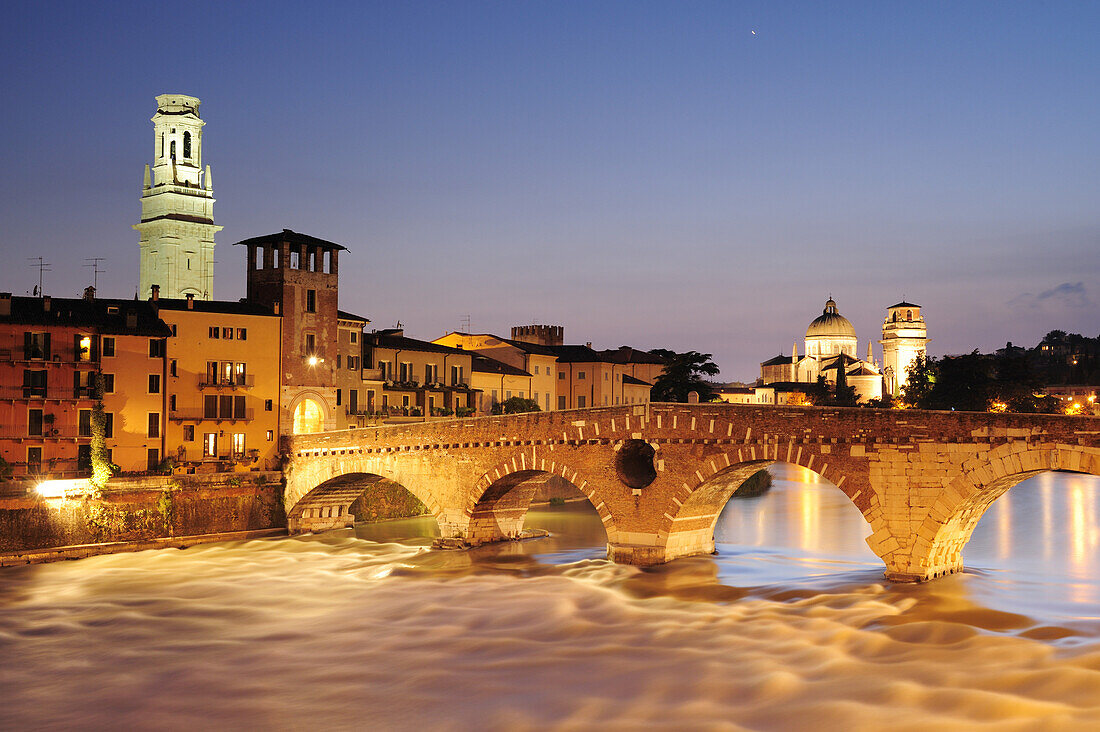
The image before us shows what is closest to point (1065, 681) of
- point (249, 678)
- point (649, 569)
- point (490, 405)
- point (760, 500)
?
point (649, 569)

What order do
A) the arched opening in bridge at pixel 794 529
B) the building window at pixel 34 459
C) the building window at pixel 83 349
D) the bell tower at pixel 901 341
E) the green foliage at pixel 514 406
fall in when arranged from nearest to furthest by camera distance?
1. the arched opening in bridge at pixel 794 529
2. the building window at pixel 34 459
3. the building window at pixel 83 349
4. the green foliage at pixel 514 406
5. the bell tower at pixel 901 341

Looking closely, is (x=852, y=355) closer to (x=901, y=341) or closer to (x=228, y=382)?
(x=901, y=341)

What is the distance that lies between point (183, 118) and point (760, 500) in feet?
156

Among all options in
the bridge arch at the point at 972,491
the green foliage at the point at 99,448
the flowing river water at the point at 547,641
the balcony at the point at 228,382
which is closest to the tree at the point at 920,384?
the flowing river water at the point at 547,641

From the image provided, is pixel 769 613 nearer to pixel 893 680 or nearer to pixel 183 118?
pixel 893 680

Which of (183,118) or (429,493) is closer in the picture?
(429,493)

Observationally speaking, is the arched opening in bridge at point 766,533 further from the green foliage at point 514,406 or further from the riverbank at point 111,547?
the riverbank at point 111,547

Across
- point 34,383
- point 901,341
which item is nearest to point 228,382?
point 34,383

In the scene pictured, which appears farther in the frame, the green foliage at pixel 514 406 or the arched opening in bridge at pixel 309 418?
the green foliage at pixel 514 406

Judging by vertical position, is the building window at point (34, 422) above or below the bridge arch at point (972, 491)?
above

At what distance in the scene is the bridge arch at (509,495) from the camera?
32688mm

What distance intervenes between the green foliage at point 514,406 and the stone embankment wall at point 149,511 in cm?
1849

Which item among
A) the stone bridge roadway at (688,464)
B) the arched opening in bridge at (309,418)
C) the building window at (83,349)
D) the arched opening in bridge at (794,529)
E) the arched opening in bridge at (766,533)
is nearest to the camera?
the stone bridge roadway at (688,464)

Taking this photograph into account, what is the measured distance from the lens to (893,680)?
20.5 m
